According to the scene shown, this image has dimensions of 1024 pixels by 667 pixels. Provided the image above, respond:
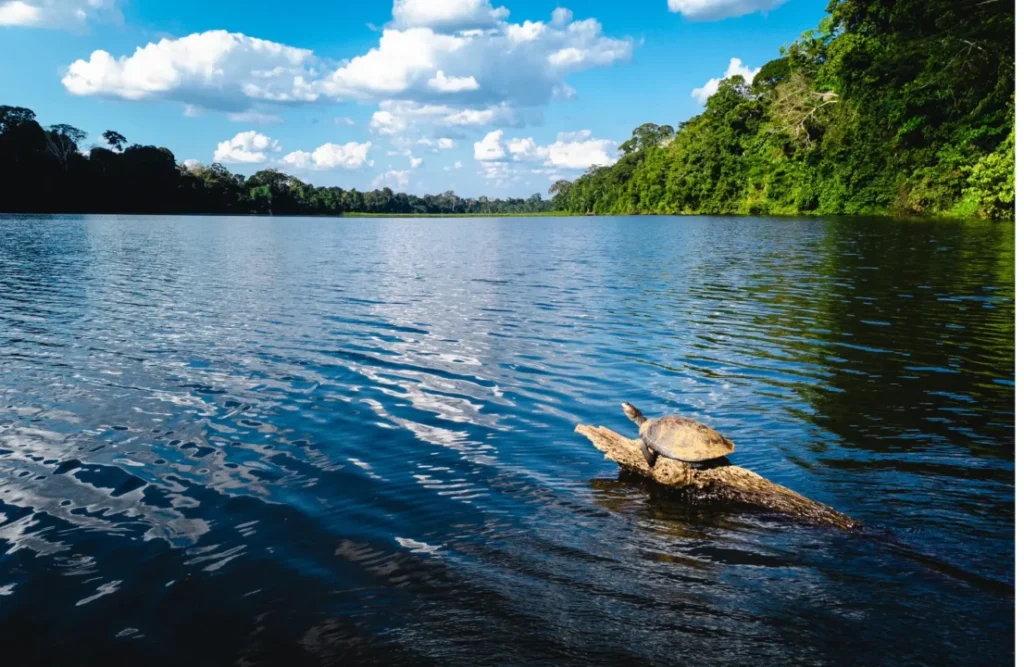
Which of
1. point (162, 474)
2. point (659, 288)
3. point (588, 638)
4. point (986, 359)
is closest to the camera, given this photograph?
point (588, 638)

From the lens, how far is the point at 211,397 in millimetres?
12023

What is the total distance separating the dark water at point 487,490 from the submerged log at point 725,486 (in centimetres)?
25

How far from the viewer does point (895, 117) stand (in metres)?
72.6

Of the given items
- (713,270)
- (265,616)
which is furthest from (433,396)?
(713,270)

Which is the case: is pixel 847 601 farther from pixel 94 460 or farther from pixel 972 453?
pixel 94 460

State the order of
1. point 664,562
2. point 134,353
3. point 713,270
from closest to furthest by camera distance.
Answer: point 664,562 → point 134,353 → point 713,270

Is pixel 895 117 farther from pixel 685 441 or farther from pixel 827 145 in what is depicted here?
pixel 685 441

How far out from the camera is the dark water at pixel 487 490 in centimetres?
530

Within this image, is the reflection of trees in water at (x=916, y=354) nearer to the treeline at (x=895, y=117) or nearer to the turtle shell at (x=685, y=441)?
the turtle shell at (x=685, y=441)

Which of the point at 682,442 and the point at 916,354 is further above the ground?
the point at 682,442

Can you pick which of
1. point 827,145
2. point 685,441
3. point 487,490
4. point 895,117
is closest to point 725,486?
point 685,441

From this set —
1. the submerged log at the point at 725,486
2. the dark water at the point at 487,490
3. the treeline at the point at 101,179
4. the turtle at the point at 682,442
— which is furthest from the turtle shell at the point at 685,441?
the treeline at the point at 101,179

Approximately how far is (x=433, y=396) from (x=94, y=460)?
5.08 m

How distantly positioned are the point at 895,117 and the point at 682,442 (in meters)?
77.8
